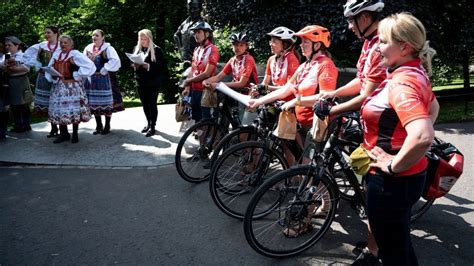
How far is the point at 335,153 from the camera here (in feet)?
10.8

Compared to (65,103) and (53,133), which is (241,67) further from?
(53,133)

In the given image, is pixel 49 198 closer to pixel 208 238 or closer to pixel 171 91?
pixel 208 238

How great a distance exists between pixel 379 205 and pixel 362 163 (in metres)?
0.27

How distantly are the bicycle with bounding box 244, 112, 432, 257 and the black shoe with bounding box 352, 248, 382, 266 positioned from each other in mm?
385

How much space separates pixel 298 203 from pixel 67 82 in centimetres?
491

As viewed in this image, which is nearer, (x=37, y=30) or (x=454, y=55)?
(x=454, y=55)

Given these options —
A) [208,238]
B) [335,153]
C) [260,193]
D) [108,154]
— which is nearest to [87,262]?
[208,238]

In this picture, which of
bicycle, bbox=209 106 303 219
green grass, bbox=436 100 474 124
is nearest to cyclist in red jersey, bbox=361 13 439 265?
bicycle, bbox=209 106 303 219

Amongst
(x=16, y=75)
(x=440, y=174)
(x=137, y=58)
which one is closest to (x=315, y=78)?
(x=440, y=174)

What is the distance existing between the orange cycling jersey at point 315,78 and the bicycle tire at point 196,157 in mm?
1444

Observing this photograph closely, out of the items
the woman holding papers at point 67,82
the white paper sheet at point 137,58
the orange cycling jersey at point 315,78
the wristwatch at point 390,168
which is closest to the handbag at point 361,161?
the wristwatch at point 390,168

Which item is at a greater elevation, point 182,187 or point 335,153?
point 335,153

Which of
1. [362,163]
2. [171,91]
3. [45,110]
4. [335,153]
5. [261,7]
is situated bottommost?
[171,91]

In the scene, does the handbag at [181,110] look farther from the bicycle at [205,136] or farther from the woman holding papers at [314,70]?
the woman holding papers at [314,70]
